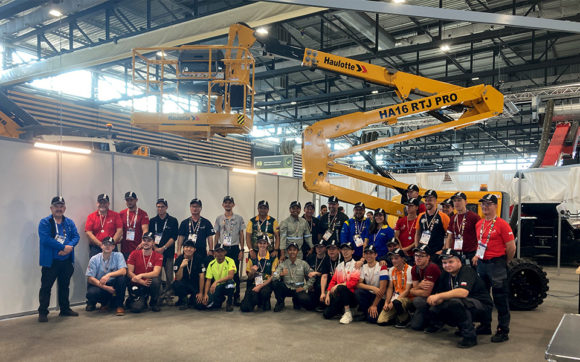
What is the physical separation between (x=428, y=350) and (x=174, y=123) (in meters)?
5.01

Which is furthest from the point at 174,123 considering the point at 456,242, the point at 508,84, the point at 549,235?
the point at 508,84

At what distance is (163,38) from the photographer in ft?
29.8

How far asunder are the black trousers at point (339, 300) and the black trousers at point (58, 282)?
385 centimetres

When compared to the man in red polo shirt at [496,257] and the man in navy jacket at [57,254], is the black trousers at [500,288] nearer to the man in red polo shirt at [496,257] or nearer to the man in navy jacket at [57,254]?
the man in red polo shirt at [496,257]

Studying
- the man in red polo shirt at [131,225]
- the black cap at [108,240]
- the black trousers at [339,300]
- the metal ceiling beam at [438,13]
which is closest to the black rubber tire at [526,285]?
the black trousers at [339,300]

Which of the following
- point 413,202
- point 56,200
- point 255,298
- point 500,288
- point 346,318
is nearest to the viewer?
point 500,288

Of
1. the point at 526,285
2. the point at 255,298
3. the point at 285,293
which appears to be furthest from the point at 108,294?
the point at 526,285

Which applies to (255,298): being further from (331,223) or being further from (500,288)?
(500,288)

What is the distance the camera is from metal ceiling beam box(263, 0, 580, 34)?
9.05 feet

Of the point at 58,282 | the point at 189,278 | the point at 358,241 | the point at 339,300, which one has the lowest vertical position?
the point at 339,300

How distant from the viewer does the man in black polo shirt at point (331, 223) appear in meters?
7.36

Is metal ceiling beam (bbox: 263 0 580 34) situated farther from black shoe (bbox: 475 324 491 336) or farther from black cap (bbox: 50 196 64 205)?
black cap (bbox: 50 196 64 205)

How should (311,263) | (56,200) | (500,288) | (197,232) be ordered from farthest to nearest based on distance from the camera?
(197,232), (311,263), (56,200), (500,288)

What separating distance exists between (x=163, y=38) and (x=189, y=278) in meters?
5.30
